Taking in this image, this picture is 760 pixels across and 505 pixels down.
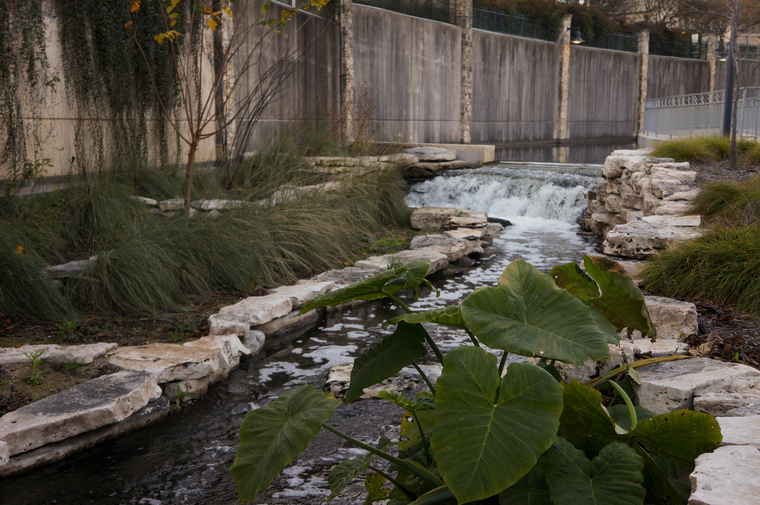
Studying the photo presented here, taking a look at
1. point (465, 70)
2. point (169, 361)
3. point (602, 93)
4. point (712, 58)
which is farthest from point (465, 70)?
point (169, 361)

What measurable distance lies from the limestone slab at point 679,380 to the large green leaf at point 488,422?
1.05 m

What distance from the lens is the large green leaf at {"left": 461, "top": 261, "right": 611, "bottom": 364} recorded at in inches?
50.9

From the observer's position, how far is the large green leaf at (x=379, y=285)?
158 cm

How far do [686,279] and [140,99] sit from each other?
18.9 feet

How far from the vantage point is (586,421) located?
4.84 ft

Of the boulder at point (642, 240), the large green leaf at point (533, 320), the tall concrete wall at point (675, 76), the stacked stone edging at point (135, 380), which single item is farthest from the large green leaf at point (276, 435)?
the tall concrete wall at point (675, 76)

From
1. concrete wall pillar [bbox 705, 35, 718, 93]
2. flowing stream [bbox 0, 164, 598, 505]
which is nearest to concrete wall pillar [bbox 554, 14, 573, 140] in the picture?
concrete wall pillar [bbox 705, 35, 718, 93]

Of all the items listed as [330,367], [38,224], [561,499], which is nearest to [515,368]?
[561,499]

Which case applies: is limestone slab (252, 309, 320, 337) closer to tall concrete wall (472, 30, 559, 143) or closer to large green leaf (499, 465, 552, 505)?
large green leaf (499, 465, 552, 505)

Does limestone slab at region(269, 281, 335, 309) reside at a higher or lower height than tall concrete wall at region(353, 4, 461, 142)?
lower

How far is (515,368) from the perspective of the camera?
1.28 m

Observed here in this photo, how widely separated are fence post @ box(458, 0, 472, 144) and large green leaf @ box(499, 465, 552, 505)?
1339cm

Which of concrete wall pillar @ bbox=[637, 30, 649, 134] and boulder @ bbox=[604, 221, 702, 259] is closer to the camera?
boulder @ bbox=[604, 221, 702, 259]

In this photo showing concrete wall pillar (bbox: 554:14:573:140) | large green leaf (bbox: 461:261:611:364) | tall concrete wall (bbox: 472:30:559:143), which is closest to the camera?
large green leaf (bbox: 461:261:611:364)
